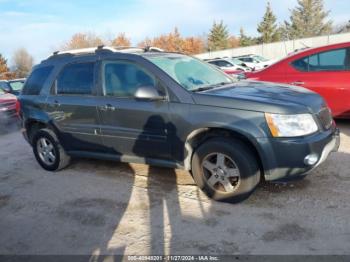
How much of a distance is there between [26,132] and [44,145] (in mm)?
510

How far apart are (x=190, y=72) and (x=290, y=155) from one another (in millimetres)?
1787

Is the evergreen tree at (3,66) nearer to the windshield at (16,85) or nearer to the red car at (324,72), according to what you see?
the windshield at (16,85)

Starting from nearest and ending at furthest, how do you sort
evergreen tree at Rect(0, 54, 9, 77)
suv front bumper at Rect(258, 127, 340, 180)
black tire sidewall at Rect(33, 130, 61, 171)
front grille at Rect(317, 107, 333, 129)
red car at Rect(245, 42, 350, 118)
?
1. suv front bumper at Rect(258, 127, 340, 180)
2. front grille at Rect(317, 107, 333, 129)
3. black tire sidewall at Rect(33, 130, 61, 171)
4. red car at Rect(245, 42, 350, 118)
5. evergreen tree at Rect(0, 54, 9, 77)

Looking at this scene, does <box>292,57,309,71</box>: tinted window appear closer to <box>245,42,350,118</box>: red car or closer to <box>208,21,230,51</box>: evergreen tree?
<box>245,42,350,118</box>: red car

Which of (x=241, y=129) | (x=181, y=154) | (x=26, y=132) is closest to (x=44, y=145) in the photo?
(x=26, y=132)

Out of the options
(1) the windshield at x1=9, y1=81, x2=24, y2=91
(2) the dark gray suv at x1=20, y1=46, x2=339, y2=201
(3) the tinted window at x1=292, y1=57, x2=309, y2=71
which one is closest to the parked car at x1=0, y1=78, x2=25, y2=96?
(1) the windshield at x1=9, y1=81, x2=24, y2=91

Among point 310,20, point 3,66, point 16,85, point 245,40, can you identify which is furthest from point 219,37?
point 16,85

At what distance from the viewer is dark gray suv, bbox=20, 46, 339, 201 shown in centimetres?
383

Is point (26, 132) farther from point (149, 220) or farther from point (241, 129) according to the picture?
point (241, 129)

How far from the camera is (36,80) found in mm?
5906

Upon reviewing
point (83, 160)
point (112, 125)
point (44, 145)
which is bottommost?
point (83, 160)

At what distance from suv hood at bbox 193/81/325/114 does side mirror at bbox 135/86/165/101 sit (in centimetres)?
46

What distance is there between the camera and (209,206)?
4168mm

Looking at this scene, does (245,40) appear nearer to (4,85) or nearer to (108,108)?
(4,85)
